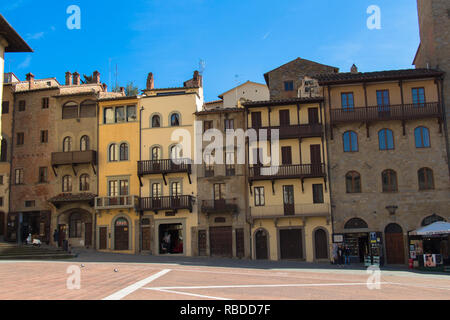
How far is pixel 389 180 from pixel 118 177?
21134mm

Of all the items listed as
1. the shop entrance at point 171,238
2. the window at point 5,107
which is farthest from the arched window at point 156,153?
the window at point 5,107

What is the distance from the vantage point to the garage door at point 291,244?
36.4 metres

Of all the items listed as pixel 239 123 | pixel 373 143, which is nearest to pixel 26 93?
pixel 239 123

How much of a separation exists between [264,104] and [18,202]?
2182 cm

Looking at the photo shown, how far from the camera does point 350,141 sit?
37250 millimetres

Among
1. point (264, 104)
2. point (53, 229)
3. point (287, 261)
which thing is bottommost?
point (287, 261)

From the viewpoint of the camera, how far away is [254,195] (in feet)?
123

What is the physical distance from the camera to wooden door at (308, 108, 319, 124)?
37.9m

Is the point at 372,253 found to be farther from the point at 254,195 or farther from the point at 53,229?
the point at 53,229

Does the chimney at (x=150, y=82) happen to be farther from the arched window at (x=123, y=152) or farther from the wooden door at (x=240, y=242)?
the wooden door at (x=240, y=242)

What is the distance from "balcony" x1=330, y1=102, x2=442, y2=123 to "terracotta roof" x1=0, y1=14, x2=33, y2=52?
24.3 meters

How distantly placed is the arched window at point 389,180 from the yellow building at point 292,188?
421 cm

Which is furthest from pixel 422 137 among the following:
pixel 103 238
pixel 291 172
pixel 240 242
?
pixel 103 238
